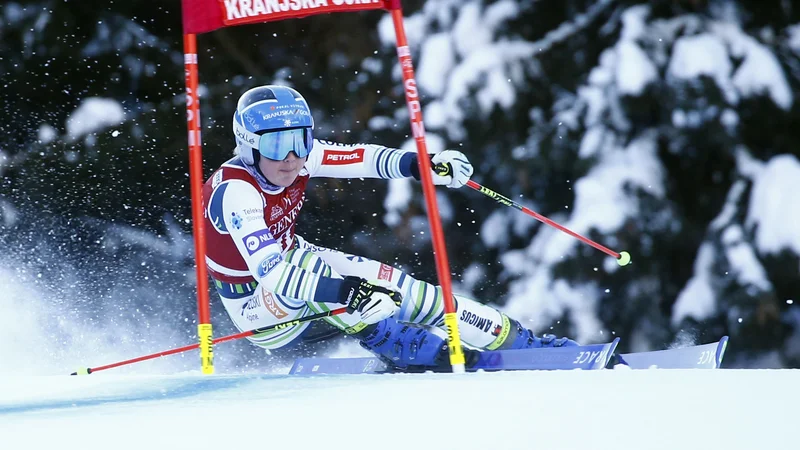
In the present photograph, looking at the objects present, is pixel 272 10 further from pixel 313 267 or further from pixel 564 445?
pixel 564 445

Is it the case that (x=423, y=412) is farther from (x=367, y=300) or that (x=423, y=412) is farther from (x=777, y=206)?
(x=777, y=206)

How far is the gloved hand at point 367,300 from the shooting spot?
149 inches

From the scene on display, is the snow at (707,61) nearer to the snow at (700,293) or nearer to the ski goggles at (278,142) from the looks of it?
the snow at (700,293)

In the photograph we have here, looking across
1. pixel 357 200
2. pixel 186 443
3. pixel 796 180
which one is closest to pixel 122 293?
pixel 357 200

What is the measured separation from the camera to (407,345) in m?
4.32

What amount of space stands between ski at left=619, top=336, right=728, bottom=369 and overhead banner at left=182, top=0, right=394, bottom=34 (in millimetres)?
1868

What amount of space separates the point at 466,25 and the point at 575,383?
3.85m

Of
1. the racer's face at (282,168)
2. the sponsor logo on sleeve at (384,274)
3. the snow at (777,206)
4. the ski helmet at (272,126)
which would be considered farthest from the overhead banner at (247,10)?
the snow at (777,206)

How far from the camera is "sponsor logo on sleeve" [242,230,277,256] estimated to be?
3.84m

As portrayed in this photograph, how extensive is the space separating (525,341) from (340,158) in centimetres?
115

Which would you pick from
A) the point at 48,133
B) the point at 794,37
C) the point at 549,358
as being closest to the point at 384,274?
the point at 549,358

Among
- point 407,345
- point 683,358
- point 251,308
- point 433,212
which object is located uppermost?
point 433,212

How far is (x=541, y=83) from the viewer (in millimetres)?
6340

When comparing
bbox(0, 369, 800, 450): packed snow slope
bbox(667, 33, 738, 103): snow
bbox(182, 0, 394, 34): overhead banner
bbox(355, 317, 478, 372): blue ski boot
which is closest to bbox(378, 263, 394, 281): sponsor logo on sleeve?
bbox(355, 317, 478, 372): blue ski boot
